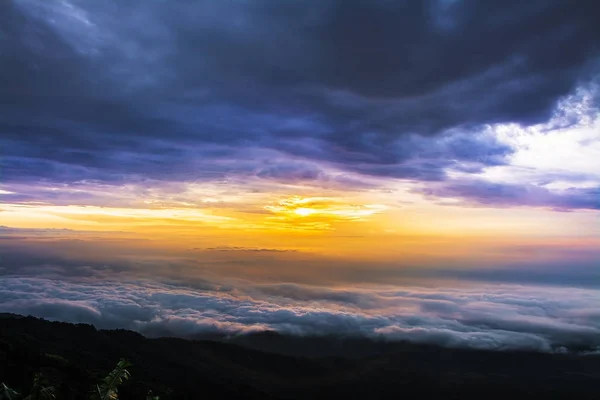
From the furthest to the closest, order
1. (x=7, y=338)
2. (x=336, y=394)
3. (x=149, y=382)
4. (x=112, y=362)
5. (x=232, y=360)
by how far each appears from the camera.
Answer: (x=232, y=360)
(x=336, y=394)
(x=112, y=362)
(x=149, y=382)
(x=7, y=338)

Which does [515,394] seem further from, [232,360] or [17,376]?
[17,376]

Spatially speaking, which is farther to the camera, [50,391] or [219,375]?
[219,375]

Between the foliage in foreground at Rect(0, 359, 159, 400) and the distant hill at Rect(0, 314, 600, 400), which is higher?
the foliage in foreground at Rect(0, 359, 159, 400)

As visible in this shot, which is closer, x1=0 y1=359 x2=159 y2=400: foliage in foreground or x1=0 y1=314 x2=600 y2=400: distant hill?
x1=0 y1=359 x2=159 y2=400: foliage in foreground

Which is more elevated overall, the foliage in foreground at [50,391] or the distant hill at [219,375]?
the foliage in foreground at [50,391]

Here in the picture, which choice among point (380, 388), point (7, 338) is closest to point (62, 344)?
point (7, 338)

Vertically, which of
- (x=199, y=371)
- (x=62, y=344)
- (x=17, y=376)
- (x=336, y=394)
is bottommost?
(x=336, y=394)

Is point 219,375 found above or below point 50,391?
below

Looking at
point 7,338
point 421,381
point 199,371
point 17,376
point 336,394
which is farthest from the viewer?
point 421,381

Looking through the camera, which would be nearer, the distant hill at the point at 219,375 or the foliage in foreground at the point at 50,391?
the foliage in foreground at the point at 50,391

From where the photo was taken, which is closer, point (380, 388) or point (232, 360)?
point (380, 388)

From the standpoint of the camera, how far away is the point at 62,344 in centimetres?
13112

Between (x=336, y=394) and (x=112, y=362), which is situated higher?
(x=112, y=362)

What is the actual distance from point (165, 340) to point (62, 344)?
6098 cm
